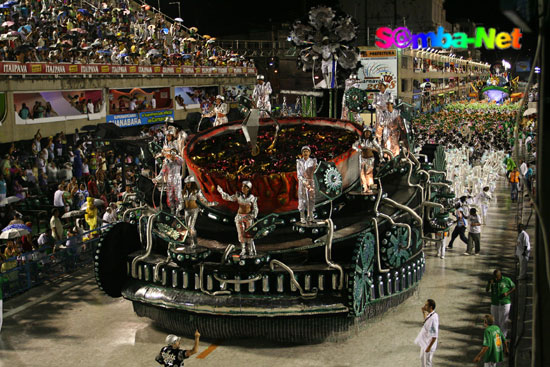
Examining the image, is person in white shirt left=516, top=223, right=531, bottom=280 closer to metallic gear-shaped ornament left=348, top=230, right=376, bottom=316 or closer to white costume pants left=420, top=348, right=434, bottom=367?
metallic gear-shaped ornament left=348, top=230, right=376, bottom=316

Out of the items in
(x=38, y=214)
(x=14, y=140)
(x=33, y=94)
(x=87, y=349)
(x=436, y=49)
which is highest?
(x=436, y=49)

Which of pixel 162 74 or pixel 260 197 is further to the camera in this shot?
pixel 162 74

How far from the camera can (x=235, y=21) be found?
6372cm

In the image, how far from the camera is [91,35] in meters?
31.9

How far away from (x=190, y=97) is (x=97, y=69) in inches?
456

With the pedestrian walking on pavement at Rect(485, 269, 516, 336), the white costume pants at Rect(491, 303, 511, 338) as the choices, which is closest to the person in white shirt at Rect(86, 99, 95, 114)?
the pedestrian walking on pavement at Rect(485, 269, 516, 336)

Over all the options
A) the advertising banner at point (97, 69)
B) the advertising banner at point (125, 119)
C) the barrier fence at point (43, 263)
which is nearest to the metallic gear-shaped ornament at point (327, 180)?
the barrier fence at point (43, 263)

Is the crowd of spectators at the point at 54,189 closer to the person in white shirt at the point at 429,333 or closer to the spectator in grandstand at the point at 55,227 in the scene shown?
the spectator in grandstand at the point at 55,227

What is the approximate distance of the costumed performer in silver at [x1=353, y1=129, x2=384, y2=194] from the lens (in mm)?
12938

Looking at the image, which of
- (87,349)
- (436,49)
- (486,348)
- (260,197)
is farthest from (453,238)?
(436,49)

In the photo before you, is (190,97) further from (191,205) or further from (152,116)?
(191,205)

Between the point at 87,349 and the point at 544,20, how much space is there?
992 centimetres

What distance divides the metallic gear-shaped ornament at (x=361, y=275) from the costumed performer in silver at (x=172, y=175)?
12.0 ft

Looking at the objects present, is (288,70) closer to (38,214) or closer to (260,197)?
(38,214)
